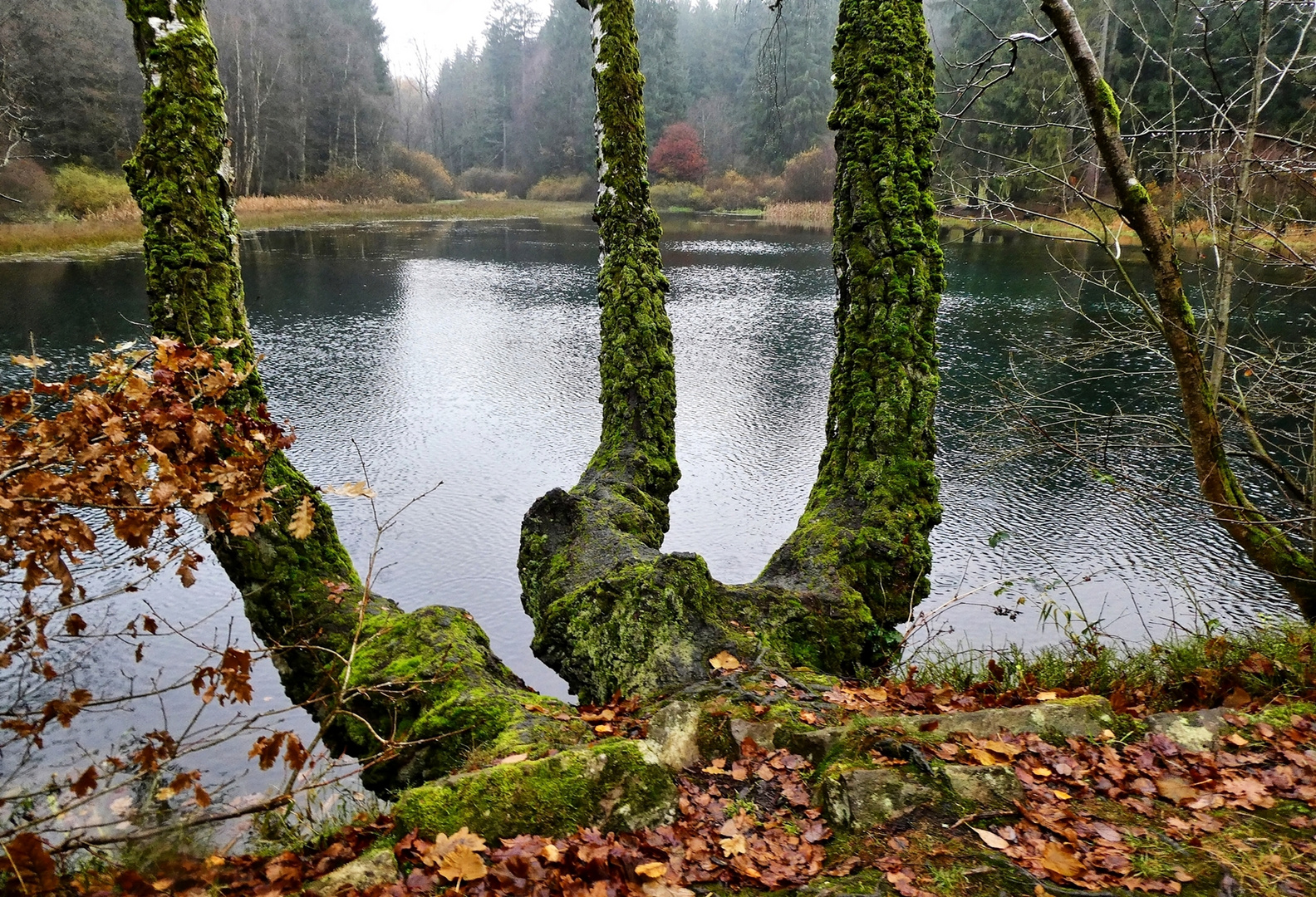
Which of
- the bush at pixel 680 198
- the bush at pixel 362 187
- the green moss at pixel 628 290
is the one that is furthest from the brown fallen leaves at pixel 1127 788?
the bush at pixel 680 198

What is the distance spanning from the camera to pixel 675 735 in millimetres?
2998

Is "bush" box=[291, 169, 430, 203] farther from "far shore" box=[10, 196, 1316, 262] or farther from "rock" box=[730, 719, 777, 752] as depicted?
"rock" box=[730, 719, 777, 752]

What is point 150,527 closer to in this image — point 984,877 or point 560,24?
point 984,877

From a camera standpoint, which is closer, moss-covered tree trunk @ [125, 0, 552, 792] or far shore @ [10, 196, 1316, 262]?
moss-covered tree trunk @ [125, 0, 552, 792]

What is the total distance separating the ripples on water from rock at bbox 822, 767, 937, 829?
3.76m

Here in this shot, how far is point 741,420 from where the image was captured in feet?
40.9

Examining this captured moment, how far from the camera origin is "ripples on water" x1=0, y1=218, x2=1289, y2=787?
7.64 meters

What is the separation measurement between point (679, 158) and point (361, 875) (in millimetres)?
59954

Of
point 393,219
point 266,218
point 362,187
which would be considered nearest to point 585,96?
point 362,187

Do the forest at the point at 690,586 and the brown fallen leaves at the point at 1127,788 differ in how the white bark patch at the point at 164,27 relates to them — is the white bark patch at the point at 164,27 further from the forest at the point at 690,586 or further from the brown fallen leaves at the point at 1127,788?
the brown fallen leaves at the point at 1127,788

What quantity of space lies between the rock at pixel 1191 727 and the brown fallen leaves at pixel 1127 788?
1.7 inches

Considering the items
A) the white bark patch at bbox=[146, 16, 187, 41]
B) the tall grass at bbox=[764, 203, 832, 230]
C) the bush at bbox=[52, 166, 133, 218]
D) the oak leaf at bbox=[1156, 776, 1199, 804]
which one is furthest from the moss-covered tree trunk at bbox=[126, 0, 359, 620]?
the tall grass at bbox=[764, 203, 832, 230]

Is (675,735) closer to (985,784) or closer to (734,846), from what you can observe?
(734,846)

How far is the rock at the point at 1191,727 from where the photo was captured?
2.83 m
